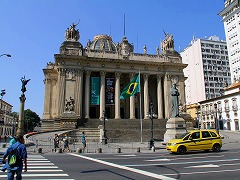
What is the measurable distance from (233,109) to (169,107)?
15.5 m

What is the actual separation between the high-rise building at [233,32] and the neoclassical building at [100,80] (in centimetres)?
2707

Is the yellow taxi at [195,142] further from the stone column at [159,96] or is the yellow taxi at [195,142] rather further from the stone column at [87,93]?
the stone column at [159,96]

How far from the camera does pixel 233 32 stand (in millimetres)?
71625

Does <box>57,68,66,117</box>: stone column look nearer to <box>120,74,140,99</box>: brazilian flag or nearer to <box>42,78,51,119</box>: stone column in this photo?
<box>42,78,51,119</box>: stone column

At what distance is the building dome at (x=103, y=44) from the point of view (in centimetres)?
5944

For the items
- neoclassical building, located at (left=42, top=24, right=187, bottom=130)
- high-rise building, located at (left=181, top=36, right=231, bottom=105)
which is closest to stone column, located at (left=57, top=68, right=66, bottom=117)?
neoclassical building, located at (left=42, top=24, right=187, bottom=130)

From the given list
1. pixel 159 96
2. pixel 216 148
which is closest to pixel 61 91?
pixel 159 96

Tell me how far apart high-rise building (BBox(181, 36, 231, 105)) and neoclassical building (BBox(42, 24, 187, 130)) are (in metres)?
33.9

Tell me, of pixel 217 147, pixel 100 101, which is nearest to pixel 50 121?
pixel 100 101

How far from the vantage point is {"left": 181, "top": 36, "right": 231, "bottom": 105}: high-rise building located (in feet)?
275

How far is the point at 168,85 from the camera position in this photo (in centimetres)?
5234

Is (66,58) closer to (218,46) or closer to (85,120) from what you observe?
(85,120)

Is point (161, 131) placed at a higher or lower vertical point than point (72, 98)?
lower

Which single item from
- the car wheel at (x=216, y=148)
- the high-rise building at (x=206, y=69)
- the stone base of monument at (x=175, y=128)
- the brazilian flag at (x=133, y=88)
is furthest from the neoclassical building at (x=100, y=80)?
the high-rise building at (x=206, y=69)
